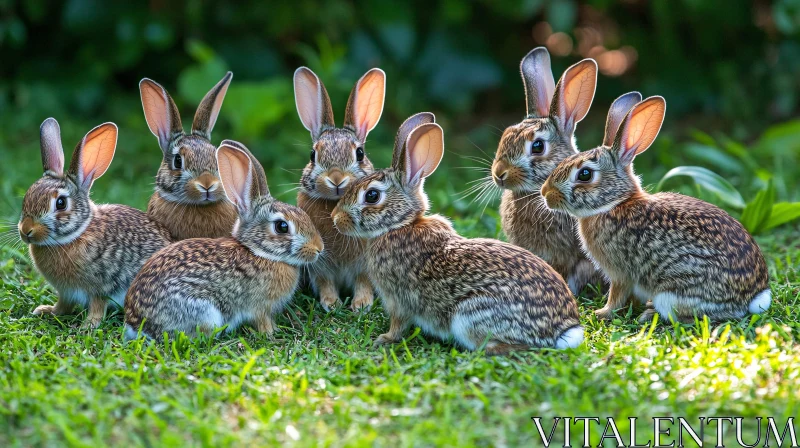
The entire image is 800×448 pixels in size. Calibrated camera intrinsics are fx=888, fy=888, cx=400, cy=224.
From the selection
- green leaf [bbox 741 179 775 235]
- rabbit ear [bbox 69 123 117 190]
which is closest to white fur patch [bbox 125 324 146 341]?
rabbit ear [bbox 69 123 117 190]

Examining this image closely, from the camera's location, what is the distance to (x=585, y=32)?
9.12 metres

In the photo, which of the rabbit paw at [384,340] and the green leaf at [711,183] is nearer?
the rabbit paw at [384,340]

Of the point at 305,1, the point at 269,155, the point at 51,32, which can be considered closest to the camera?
the point at 269,155

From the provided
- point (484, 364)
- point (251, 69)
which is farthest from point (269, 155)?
point (484, 364)

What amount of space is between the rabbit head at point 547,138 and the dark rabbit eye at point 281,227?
4.17ft

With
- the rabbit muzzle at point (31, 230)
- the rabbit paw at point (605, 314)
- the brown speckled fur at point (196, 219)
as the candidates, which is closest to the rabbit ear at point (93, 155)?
the rabbit muzzle at point (31, 230)

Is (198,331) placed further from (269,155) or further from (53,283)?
(269,155)

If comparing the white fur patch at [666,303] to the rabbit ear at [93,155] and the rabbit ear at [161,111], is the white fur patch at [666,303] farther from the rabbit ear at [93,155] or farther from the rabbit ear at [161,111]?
the rabbit ear at [93,155]

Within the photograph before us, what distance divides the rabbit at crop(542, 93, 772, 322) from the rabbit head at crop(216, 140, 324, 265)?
133 centimetres

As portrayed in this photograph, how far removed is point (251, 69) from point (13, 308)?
4206 mm

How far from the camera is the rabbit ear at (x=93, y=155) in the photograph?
15.7ft

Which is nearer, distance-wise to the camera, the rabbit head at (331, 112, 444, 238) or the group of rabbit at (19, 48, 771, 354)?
the group of rabbit at (19, 48, 771, 354)

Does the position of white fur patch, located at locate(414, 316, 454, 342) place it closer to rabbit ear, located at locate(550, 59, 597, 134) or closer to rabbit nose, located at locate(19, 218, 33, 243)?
rabbit ear, located at locate(550, 59, 597, 134)

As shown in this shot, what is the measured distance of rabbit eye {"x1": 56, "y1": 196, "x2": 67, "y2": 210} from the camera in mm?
4707
